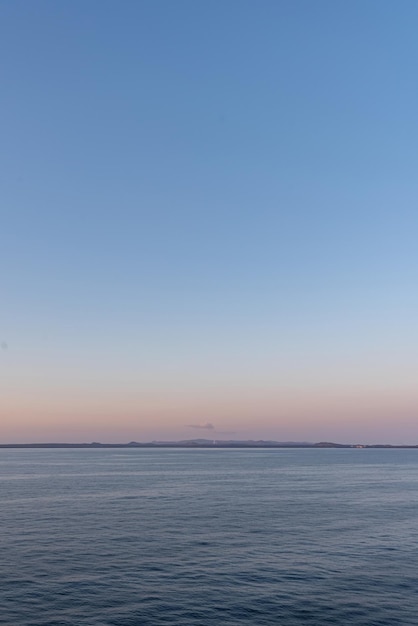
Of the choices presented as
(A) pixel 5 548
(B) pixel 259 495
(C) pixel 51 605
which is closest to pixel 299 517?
(B) pixel 259 495

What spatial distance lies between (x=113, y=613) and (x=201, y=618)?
21.7ft

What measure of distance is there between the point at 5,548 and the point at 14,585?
1489 cm

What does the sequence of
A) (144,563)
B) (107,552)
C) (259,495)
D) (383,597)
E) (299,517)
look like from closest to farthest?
(383,597) → (144,563) → (107,552) → (299,517) → (259,495)

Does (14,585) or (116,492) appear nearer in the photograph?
(14,585)

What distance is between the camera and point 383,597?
45.2 meters

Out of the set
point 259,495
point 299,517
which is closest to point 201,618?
point 299,517

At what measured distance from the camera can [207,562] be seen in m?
54.3

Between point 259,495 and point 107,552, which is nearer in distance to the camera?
point 107,552

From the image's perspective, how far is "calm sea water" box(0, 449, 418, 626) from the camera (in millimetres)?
41188

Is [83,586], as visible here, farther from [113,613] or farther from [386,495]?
[386,495]

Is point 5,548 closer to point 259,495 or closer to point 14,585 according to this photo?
point 14,585

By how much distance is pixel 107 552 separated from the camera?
58125mm

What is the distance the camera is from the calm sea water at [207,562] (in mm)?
41188

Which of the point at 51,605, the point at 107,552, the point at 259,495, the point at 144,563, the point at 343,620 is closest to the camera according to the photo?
the point at 343,620
